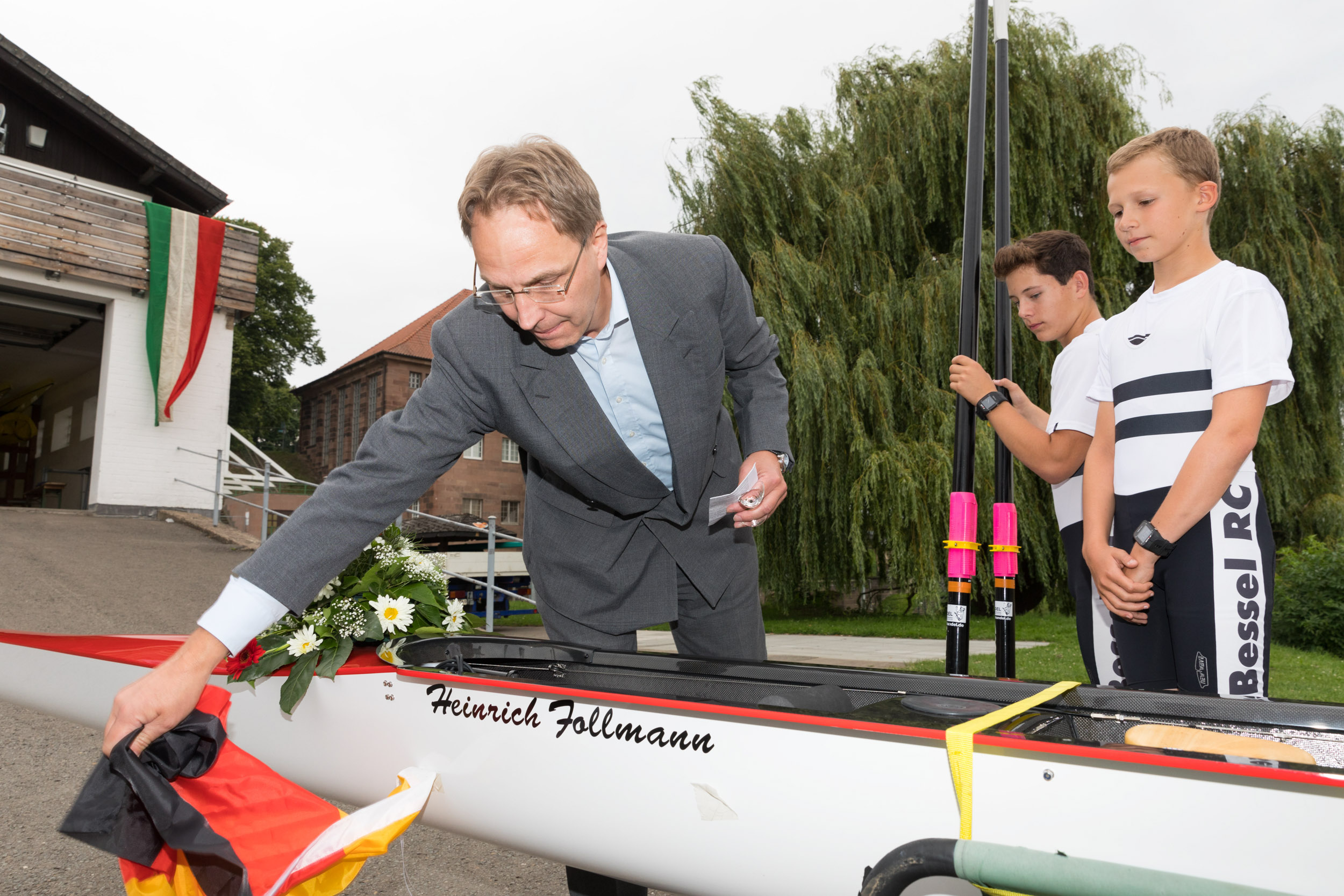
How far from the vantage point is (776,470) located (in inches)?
78.9

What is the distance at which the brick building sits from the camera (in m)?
28.3

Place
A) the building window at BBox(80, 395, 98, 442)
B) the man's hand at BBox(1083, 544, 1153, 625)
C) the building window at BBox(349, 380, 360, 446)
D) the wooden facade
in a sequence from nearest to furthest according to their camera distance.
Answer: the man's hand at BBox(1083, 544, 1153, 625)
the wooden facade
the building window at BBox(80, 395, 98, 442)
the building window at BBox(349, 380, 360, 446)

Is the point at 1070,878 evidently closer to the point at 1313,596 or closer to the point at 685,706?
the point at 685,706

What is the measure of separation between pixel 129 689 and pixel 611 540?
3.21 ft

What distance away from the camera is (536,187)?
5.25ft

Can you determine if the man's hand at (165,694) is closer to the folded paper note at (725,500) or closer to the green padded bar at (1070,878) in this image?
the folded paper note at (725,500)

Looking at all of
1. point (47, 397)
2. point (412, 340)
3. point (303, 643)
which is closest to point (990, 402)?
point (303, 643)

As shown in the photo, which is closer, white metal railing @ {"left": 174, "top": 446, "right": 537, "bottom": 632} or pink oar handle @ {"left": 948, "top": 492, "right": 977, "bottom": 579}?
pink oar handle @ {"left": 948, "top": 492, "right": 977, "bottom": 579}

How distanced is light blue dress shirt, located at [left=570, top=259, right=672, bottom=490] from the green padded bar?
3.69 ft

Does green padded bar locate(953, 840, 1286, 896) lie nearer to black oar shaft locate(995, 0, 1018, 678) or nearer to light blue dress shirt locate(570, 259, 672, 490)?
light blue dress shirt locate(570, 259, 672, 490)

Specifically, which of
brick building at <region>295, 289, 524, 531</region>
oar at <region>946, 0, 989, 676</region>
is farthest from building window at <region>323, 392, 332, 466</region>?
oar at <region>946, 0, 989, 676</region>

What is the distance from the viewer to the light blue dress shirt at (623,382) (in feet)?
6.32

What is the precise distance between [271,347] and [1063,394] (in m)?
34.2

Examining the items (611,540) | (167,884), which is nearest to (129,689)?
(167,884)
